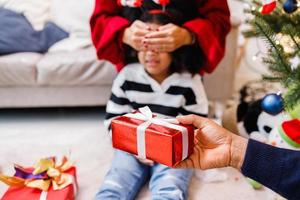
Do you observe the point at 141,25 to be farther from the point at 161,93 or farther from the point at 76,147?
the point at 76,147

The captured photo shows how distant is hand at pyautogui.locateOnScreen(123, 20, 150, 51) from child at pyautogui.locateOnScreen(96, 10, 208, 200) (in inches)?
0.9

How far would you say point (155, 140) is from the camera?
760 mm

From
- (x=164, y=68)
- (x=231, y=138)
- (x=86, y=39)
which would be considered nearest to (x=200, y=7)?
(x=164, y=68)

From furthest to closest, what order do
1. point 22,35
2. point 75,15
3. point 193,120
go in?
point 75,15
point 22,35
point 193,120

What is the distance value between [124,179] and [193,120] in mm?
376

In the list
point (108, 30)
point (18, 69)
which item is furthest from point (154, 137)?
point (18, 69)

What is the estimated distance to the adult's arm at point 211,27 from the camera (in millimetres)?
1127

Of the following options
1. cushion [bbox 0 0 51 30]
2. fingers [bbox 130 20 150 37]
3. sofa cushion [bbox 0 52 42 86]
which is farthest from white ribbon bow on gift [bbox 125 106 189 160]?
cushion [bbox 0 0 51 30]

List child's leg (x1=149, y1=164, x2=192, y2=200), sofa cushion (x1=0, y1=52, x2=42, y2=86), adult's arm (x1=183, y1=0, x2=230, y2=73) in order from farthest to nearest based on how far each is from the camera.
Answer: sofa cushion (x1=0, y1=52, x2=42, y2=86) < adult's arm (x1=183, y1=0, x2=230, y2=73) < child's leg (x1=149, y1=164, x2=192, y2=200)

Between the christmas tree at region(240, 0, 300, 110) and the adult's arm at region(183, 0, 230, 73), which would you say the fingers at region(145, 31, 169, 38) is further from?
the christmas tree at region(240, 0, 300, 110)

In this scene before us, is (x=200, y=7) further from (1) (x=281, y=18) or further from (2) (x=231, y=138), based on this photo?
(2) (x=231, y=138)

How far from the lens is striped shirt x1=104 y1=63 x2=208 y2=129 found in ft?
3.84

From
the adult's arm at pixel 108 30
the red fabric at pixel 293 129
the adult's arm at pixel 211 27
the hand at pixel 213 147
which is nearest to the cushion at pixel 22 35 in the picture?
the adult's arm at pixel 108 30

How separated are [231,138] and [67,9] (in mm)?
1315
